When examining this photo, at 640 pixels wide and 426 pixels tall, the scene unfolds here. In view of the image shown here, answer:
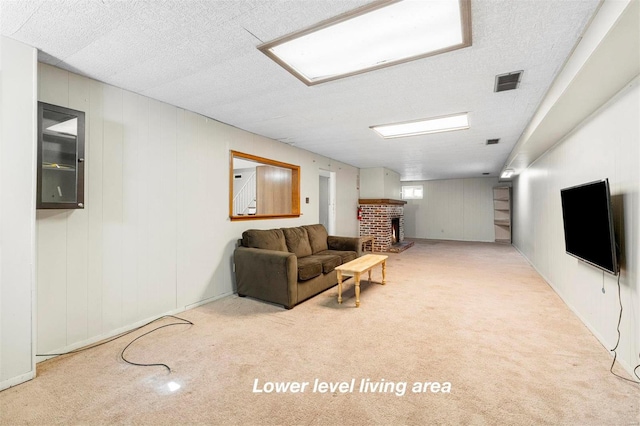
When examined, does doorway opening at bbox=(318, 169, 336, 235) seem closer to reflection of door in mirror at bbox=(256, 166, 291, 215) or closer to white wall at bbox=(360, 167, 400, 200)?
reflection of door in mirror at bbox=(256, 166, 291, 215)

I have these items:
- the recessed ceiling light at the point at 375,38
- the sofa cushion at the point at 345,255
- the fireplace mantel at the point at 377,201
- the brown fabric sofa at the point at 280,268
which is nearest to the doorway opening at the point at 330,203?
the fireplace mantel at the point at 377,201

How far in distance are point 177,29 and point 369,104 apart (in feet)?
6.40

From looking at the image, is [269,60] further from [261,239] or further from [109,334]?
[109,334]

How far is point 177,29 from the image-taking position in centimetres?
181

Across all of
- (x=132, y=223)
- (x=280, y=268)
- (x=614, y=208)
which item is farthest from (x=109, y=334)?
(x=614, y=208)

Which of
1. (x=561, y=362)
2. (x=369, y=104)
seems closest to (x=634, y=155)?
(x=561, y=362)

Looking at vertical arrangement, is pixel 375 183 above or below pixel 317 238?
above

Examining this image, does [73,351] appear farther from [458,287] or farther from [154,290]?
[458,287]

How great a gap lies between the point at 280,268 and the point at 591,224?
293 cm

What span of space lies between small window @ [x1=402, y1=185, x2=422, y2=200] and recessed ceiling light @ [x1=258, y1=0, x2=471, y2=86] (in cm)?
936

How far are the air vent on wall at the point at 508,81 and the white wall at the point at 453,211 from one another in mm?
8268

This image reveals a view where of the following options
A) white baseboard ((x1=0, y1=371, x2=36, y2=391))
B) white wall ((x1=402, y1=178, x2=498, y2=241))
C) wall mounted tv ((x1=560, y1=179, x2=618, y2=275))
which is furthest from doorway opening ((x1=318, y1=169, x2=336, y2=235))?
white wall ((x1=402, y1=178, x2=498, y2=241))

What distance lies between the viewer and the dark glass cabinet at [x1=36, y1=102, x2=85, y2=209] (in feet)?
7.07

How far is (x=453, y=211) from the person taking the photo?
1039 cm
